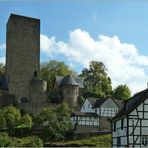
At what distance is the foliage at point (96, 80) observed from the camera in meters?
89.8

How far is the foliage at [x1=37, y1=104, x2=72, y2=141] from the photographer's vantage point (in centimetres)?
5819

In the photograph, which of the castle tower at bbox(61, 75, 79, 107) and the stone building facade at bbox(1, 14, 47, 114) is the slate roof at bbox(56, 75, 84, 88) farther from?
the stone building facade at bbox(1, 14, 47, 114)

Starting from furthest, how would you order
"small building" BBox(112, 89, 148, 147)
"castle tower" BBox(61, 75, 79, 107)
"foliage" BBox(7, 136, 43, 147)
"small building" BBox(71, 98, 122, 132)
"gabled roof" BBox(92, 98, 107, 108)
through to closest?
"castle tower" BBox(61, 75, 79, 107) → "gabled roof" BBox(92, 98, 107, 108) → "small building" BBox(71, 98, 122, 132) → "foliage" BBox(7, 136, 43, 147) → "small building" BBox(112, 89, 148, 147)

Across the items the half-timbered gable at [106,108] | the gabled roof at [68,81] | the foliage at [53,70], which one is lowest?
the half-timbered gable at [106,108]

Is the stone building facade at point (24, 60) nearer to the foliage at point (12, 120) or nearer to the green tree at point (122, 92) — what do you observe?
the foliage at point (12, 120)

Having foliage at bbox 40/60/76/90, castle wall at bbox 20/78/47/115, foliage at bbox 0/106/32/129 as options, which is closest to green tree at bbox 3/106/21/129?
foliage at bbox 0/106/32/129

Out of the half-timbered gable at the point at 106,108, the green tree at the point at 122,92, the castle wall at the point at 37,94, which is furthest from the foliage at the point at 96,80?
the half-timbered gable at the point at 106,108

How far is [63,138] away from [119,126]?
618 inches

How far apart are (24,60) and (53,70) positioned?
22.3 meters

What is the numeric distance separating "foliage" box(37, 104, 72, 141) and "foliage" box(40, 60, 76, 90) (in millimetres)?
31595

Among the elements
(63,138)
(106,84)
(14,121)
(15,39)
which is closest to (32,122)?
(14,121)

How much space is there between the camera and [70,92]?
268 feet

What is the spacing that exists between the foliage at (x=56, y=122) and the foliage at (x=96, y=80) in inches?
945

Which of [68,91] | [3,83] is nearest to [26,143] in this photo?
[3,83]
